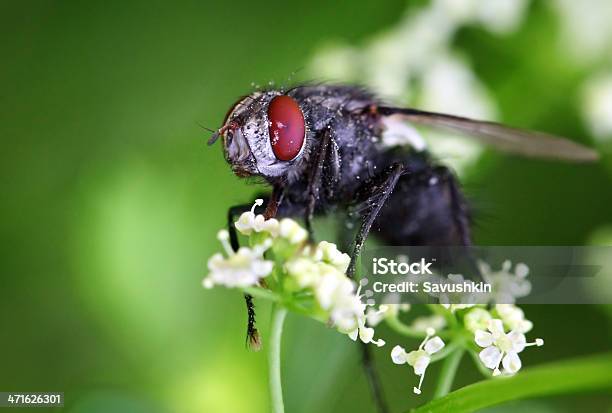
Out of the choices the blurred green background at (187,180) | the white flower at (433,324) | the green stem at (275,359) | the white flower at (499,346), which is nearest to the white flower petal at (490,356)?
the white flower at (499,346)

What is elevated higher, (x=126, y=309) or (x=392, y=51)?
(x=392, y=51)

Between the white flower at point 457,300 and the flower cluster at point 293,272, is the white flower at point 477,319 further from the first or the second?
the flower cluster at point 293,272

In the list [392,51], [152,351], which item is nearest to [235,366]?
[152,351]

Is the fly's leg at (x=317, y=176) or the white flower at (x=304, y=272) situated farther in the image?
the fly's leg at (x=317, y=176)

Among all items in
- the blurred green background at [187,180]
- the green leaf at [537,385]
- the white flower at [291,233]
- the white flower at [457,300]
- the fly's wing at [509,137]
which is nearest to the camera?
the green leaf at [537,385]

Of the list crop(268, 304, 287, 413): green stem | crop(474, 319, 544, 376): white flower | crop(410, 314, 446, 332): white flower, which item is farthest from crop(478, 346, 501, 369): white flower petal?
crop(268, 304, 287, 413): green stem

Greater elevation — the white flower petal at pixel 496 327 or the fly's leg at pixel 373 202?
the fly's leg at pixel 373 202

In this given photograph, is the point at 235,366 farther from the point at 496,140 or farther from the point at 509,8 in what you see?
the point at 509,8
